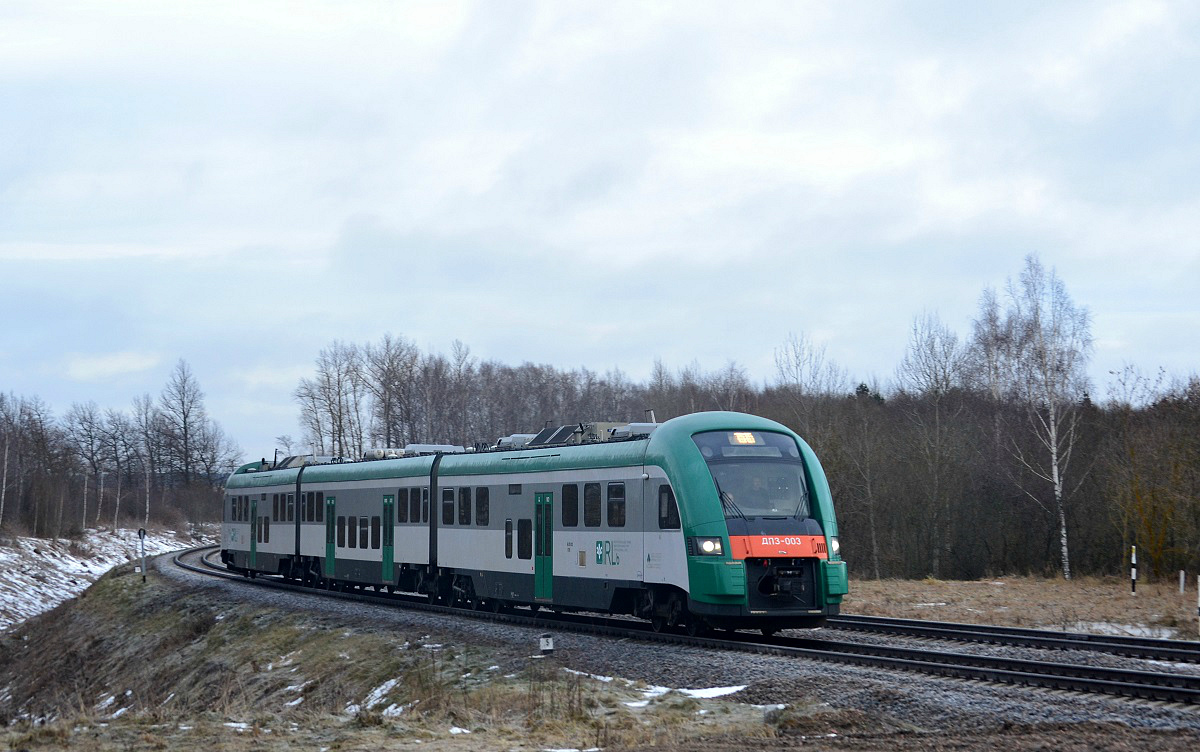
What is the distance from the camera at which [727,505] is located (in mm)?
18984

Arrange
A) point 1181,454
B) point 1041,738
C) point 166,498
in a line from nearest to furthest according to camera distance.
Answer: point 1041,738, point 1181,454, point 166,498

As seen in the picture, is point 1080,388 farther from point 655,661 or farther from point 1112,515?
point 655,661

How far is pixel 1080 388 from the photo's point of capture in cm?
4875

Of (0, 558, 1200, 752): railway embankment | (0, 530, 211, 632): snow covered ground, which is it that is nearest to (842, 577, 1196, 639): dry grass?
(0, 558, 1200, 752): railway embankment

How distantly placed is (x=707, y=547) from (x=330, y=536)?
61.4 feet

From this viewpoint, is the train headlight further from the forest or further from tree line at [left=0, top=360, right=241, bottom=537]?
tree line at [left=0, top=360, right=241, bottom=537]

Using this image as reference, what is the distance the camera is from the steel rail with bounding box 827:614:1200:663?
16.4 metres

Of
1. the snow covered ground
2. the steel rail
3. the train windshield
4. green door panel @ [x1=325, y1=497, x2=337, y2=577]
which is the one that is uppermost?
the train windshield

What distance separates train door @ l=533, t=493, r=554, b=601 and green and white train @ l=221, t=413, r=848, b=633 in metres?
0.04

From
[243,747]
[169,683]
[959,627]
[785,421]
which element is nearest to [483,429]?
[785,421]

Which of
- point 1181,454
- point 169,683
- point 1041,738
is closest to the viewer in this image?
point 1041,738

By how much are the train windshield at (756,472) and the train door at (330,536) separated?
17.6 meters

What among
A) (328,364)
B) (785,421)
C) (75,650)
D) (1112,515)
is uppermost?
(328,364)

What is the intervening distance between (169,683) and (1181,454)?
27.6 metres
